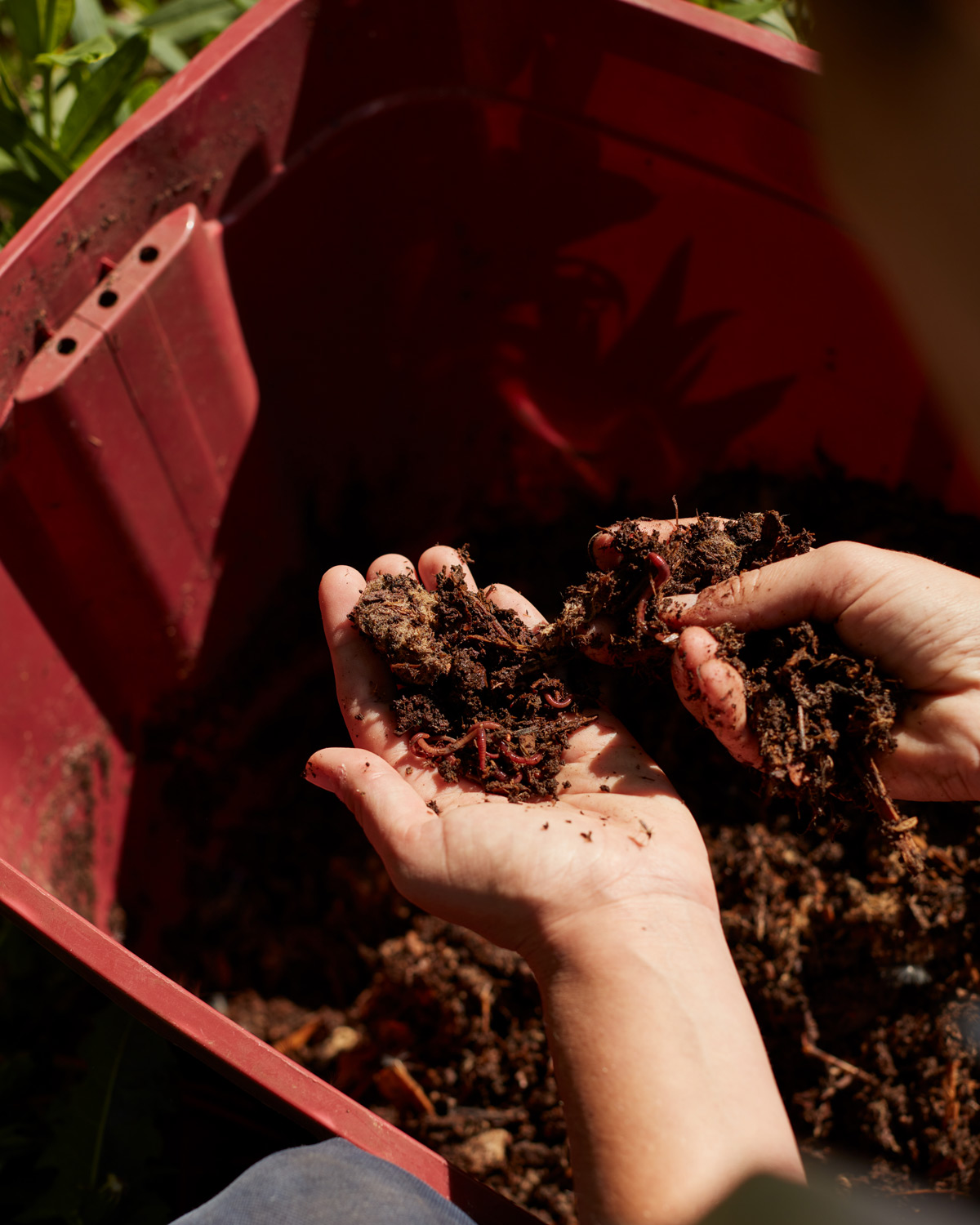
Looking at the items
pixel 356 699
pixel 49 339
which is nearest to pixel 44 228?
pixel 49 339

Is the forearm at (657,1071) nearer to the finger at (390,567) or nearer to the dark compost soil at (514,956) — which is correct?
the dark compost soil at (514,956)

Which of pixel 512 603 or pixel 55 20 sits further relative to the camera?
pixel 55 20

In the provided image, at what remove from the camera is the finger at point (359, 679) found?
6.81 feet

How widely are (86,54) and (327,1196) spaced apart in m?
3.23

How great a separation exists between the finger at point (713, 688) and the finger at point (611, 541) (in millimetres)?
288

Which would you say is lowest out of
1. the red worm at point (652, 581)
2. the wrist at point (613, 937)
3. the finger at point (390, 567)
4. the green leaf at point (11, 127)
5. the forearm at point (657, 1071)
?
the forearm at point (657, 1071)

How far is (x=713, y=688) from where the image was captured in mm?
1756

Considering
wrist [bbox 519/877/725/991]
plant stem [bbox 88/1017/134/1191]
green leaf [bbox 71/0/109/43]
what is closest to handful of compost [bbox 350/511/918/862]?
wrist [bbox 519/877/725/991]

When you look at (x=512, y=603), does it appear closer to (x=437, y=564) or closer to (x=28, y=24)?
(x=437, y=564)

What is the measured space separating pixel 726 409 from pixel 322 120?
1778 millimetres

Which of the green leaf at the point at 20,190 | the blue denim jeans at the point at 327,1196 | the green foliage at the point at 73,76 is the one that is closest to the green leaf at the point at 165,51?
the green foliage at the point at 73,76

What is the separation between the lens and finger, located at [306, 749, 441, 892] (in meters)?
1.70

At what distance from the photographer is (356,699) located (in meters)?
2.10

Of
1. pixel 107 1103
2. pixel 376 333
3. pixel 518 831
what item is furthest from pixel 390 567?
pixel 107 1103
